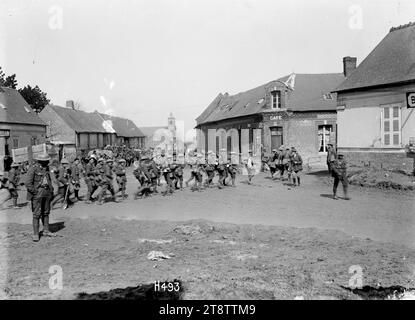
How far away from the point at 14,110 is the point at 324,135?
84.0ft

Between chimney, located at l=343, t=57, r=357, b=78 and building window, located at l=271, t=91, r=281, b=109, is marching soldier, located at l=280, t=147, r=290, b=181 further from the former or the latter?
chimney, located at l=343, t=57, r=357, b=78

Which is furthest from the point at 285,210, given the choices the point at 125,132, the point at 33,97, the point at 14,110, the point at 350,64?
the point at 125,132

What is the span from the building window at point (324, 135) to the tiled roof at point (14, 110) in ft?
79.0

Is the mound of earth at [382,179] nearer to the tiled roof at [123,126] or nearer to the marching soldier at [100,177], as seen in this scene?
the marching soldier at [100,177]

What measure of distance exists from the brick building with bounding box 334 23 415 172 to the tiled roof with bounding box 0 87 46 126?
25.0 m

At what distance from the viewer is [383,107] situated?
18.0 metres

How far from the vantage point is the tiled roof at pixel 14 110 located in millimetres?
29644

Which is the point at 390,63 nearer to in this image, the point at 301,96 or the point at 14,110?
the point at 301,96

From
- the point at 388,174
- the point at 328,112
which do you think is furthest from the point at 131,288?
the point at 328,112

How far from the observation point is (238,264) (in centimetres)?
641

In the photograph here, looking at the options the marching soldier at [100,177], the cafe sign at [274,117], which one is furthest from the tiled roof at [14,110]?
the cafe sign at [274,117]

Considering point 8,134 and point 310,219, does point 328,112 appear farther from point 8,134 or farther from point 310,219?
point 8,134

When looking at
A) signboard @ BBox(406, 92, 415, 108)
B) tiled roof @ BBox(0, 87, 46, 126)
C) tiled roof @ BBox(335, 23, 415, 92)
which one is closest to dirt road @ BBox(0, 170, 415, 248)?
signboard @ BBox(406, 92, 415, 108)
